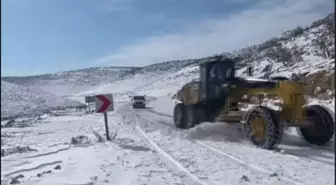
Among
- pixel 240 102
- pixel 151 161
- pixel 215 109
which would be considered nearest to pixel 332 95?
pixel 151 161

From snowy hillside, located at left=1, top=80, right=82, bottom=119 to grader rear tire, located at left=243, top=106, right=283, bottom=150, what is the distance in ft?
21.1

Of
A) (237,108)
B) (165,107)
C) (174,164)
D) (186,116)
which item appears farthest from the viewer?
(165,107)

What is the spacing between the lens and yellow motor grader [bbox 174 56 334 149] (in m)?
7.16

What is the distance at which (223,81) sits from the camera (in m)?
12.4

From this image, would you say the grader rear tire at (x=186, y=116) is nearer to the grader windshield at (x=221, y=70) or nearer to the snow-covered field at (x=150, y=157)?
the grader windshield at (x=221, y=70)

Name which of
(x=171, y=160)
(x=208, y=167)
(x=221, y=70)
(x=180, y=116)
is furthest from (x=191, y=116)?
(x=208, y=167)

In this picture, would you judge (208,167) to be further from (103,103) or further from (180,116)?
(180,116)

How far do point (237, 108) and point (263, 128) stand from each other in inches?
85.3

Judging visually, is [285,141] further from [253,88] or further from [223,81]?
[223,81]

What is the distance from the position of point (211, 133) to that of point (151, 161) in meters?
4.82

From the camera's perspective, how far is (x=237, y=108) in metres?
11.0

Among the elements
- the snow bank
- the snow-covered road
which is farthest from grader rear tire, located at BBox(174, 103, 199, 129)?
the snow bank

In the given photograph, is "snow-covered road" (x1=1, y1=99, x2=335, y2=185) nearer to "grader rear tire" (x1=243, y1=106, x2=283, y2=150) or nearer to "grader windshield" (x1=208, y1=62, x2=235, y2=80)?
"grader rear tire" (x1=243, y1=106, x2=283, y2=150)

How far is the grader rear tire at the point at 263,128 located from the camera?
27.5 ft
